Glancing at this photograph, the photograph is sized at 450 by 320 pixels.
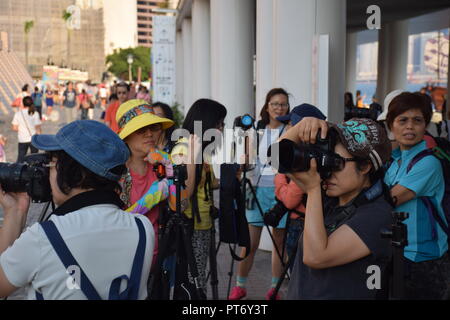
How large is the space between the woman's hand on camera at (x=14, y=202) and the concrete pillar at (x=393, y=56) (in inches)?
731

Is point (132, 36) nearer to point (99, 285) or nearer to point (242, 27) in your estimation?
point (242, 27)

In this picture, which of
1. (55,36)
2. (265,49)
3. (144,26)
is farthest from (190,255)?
(144,26)

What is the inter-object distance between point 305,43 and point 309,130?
A: 3.84m

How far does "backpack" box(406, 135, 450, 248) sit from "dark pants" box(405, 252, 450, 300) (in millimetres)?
176

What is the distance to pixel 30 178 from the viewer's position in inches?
74.9

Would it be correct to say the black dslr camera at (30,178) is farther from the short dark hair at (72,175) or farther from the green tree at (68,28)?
the green tree at (68,28)

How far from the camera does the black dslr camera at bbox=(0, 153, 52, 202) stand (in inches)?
74.5

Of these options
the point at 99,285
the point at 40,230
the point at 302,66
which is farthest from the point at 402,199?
the point at 302,66

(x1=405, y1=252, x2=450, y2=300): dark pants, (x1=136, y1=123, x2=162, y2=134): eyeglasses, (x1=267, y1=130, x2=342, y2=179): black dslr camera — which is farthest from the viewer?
(x1=136, y1=123, x2=162, y2=134): eyeglasses

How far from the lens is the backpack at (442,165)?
9.45 ft

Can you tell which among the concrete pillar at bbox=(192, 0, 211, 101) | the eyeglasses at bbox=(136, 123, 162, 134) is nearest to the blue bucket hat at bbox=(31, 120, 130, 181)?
the eyeglasses at bbox=(136, 123, 162, 134)

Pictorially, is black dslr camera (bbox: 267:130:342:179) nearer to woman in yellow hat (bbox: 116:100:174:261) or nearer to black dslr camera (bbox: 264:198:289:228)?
woman in yellow hat (bbox: 116:100:174:261)

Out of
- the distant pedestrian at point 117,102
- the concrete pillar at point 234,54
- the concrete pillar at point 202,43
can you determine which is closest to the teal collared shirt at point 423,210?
the concrete pillar at point 234,54

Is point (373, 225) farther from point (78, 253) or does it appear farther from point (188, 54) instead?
point (188, 54)
